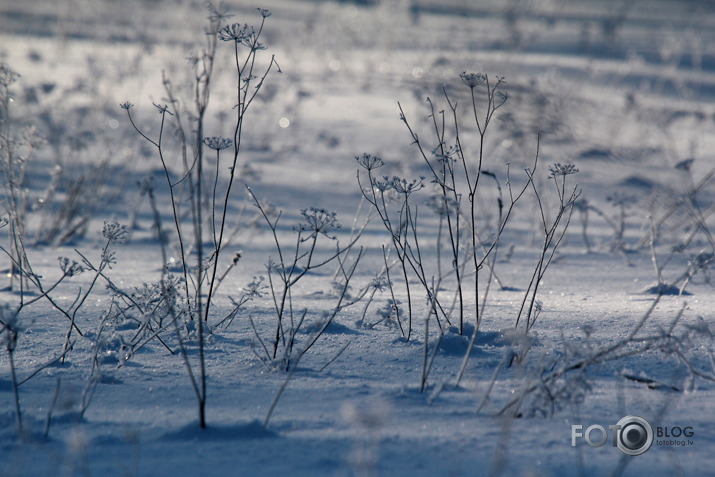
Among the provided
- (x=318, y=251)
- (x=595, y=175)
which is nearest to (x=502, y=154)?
(x=595, y=175)

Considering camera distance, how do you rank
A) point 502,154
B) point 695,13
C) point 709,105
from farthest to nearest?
1. point 695,13
2. point 709,105
3. point 502,154

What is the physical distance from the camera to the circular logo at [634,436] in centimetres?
171

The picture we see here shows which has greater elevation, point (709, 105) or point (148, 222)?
point (709, 105)

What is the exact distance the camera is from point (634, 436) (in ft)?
5.66

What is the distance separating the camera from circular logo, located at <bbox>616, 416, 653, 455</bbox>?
67.1 inches

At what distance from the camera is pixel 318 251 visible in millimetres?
4309

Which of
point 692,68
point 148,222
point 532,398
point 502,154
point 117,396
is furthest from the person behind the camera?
point 692,68

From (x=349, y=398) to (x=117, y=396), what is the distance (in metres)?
0.62

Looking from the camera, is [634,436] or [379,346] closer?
[634,436]

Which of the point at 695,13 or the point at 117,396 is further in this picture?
the point at 695,13

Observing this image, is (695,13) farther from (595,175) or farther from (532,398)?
(532,398)

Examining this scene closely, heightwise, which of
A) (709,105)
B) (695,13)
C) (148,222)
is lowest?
(148,222)

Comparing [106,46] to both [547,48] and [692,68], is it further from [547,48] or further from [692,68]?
[692,68]

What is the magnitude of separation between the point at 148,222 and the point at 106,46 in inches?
451
